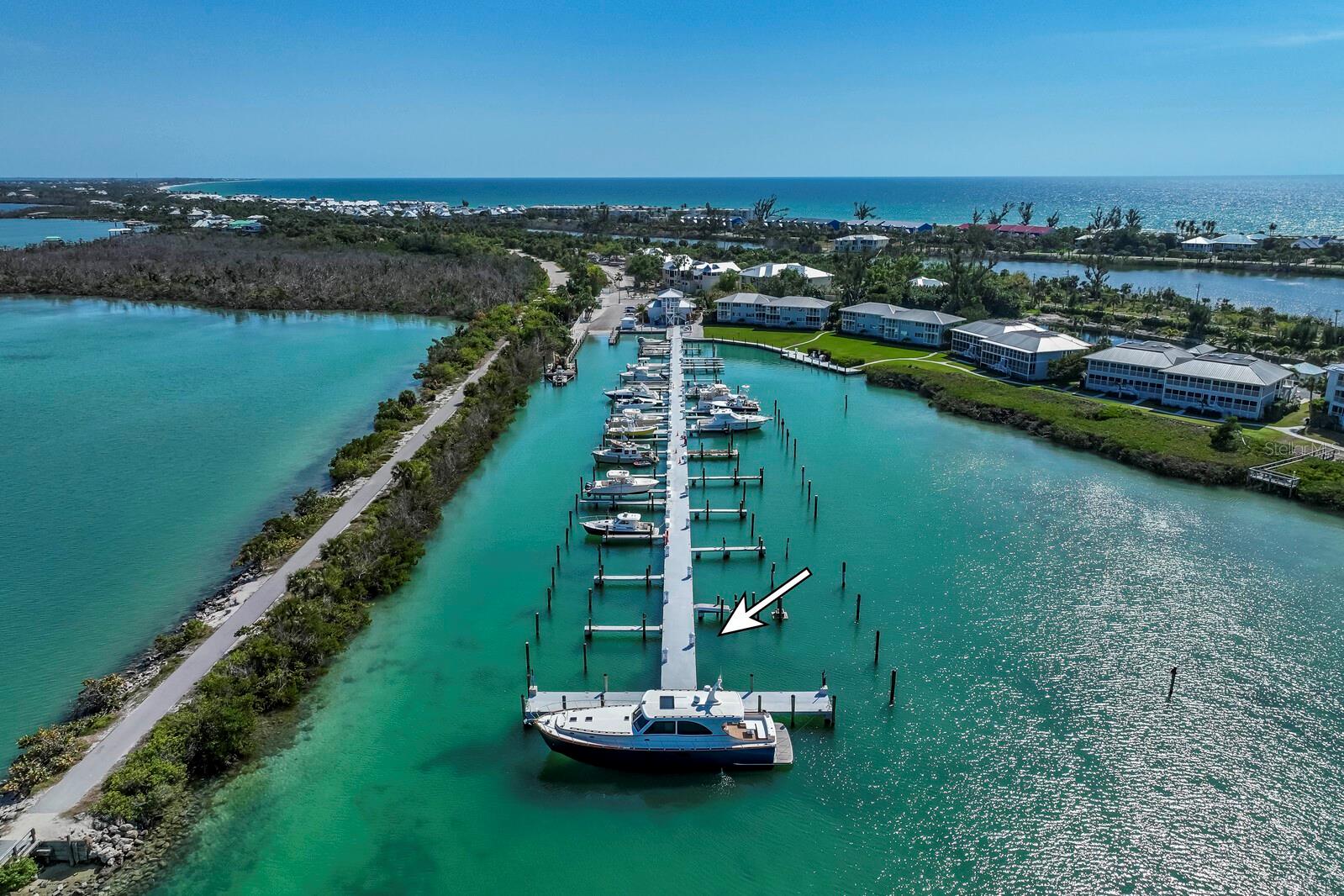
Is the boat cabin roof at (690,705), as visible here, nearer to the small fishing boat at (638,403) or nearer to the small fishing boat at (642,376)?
the small fishing boat at (638,403)

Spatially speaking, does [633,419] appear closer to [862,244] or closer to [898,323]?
[898,323]

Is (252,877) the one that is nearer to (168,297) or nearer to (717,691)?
(717,691)

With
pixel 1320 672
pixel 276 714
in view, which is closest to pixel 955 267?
pixel 1320 672

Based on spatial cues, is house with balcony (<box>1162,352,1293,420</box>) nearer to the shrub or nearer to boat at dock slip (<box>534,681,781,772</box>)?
boat at dock slip (<box>534,681,781,772</box>)

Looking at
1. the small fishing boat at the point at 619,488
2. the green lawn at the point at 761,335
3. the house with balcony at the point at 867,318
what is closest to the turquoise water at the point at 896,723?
the small fishing boat at the point at 619,488

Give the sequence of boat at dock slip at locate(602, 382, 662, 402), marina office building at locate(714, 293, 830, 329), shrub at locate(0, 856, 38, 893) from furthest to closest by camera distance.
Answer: marina office building at locate(714, 293, 830, 329)
boat at dock slip at locate(602, 382, 662, 402)
shrub at locate(0, 856, 38, 893)

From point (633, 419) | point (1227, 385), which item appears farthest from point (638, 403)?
point (1227, 385)

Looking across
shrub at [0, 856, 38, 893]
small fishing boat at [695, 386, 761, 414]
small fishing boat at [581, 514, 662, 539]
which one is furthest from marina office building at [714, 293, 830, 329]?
shrub at [0, 856, 38, 893]
